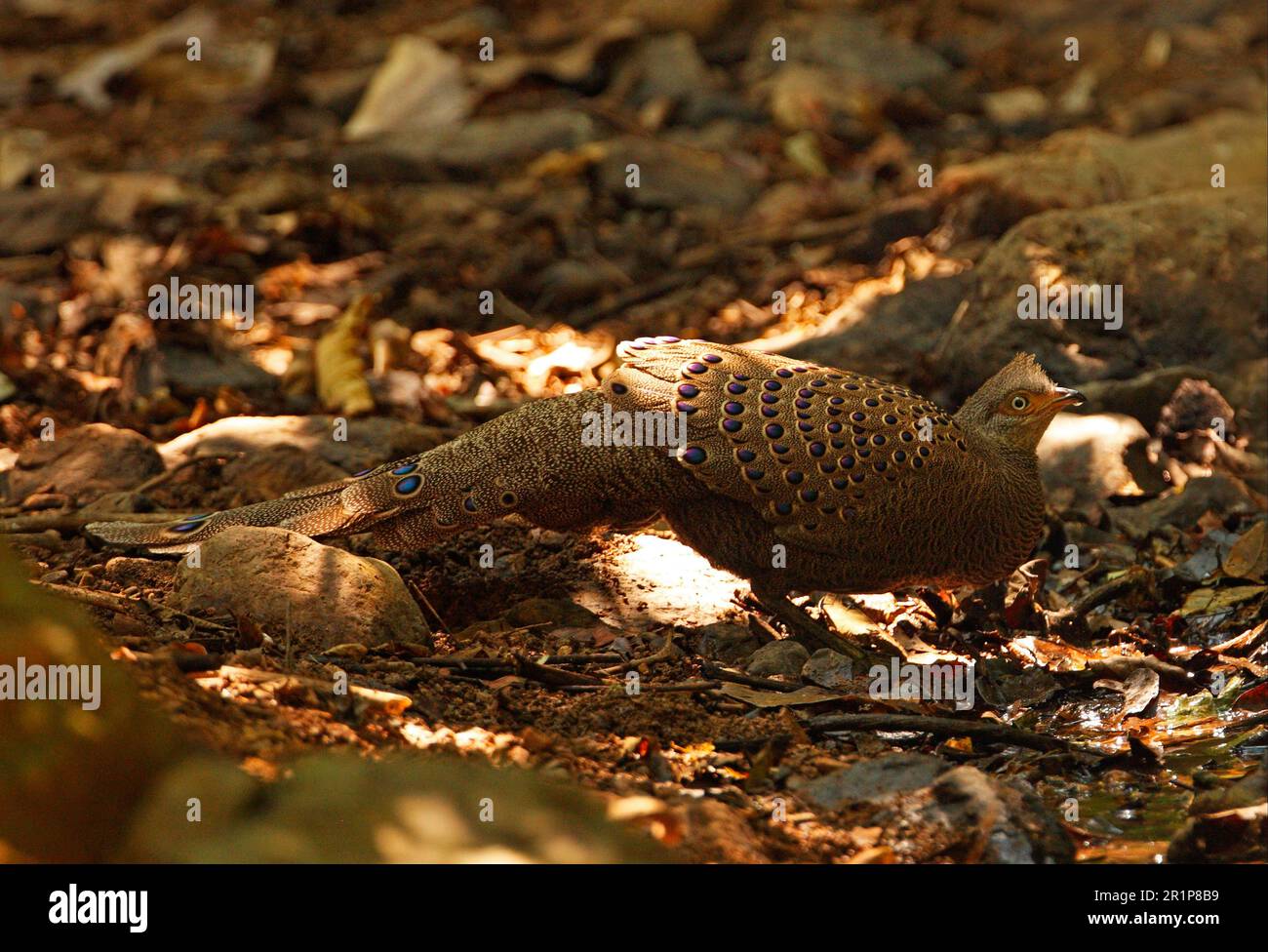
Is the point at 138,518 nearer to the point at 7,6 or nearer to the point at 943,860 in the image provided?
the point at 943,860

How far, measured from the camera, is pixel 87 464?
6.51 m

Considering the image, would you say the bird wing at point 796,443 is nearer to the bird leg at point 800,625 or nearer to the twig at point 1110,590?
the bird leg at point 800,625

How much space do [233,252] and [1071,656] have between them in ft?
19.9

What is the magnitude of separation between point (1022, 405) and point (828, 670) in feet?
4.29

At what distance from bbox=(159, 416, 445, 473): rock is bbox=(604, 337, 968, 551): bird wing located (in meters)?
1.70

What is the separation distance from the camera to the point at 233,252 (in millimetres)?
9547

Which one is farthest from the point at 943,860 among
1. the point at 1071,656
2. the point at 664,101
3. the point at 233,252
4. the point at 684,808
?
the point at 664,101

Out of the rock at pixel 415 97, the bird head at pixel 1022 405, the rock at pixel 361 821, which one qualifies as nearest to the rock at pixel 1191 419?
the bird head at pixel 1022 405

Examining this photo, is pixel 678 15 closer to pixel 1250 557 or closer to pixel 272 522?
pixel 1250 557

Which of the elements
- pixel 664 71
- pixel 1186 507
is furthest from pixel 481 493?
pixel 664 71

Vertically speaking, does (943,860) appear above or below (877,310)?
below

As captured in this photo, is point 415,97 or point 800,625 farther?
point 415,97

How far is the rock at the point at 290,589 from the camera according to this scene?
15.8 feet

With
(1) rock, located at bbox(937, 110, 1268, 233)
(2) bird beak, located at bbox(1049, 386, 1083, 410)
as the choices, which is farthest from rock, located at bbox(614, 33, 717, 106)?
(2) bird beak, located at bbox(1049, 386, 1083, 410)
